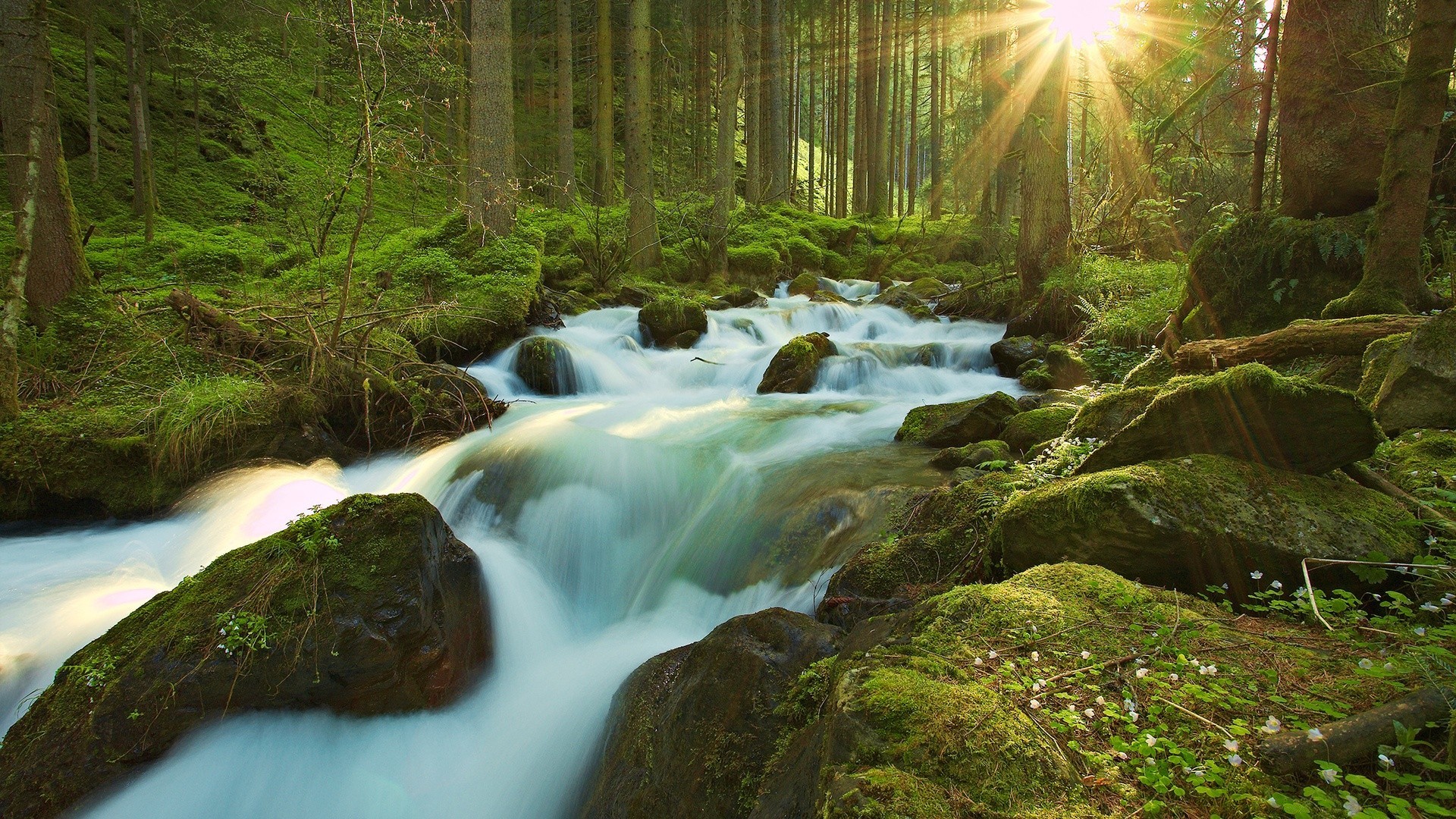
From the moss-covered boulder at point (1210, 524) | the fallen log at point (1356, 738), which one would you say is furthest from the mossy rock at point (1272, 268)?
the fallen log at point (1356, 738)

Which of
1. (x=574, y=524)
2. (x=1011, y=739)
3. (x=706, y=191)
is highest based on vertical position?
(x=706, y=191)

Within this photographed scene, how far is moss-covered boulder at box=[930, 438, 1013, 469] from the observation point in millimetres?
5852

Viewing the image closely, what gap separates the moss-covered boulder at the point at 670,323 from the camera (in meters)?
12.4

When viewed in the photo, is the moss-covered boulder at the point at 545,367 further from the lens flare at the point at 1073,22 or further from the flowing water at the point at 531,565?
the lens flare at the point at 1073,22

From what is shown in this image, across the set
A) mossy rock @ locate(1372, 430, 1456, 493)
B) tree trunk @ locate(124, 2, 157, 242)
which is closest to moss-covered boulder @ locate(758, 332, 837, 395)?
mossy rock @ locate(1372, 430, 1456, 493)

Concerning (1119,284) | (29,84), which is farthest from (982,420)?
(29,84)

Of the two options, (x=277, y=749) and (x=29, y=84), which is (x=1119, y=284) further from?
(x=29, y=84)

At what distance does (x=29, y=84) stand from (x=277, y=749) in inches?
292

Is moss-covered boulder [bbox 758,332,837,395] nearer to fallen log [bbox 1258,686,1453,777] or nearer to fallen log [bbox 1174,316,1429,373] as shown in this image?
fallen log [bbox 1174,316,1429,373]

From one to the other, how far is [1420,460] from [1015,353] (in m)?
7.14

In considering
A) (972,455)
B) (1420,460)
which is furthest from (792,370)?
(1420,460)

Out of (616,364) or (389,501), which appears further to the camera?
(616,364)

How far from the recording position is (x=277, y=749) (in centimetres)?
367

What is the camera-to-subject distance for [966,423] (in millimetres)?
6852
